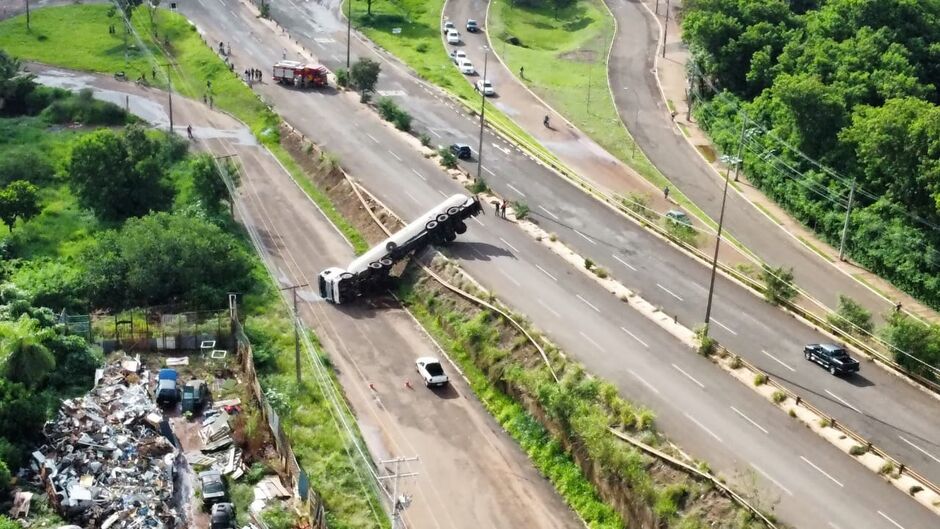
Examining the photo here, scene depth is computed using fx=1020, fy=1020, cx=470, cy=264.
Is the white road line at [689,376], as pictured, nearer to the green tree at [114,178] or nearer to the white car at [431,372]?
the white car at [431,372]

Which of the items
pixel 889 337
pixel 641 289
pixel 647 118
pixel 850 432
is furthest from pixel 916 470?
pixel 647 118

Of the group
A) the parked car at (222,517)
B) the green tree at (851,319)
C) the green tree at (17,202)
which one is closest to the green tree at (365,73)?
the green tree at (17,202)

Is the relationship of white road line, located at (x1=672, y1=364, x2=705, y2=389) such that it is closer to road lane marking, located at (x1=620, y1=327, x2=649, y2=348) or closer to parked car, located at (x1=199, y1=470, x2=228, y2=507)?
road lane marking, located at (x1=620, y1=327, x2=649, y2=348)

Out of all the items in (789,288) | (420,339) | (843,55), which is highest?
(843,55)

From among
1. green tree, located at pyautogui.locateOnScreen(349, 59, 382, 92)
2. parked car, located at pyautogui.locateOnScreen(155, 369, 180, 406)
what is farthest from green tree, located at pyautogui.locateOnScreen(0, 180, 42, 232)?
green tree, located at pyautogui.locateOnScreen(349, 59, 382, 92)

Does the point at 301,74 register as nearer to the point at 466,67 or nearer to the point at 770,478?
the point at 466,67

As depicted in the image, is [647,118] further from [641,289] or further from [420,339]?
[420,339]
